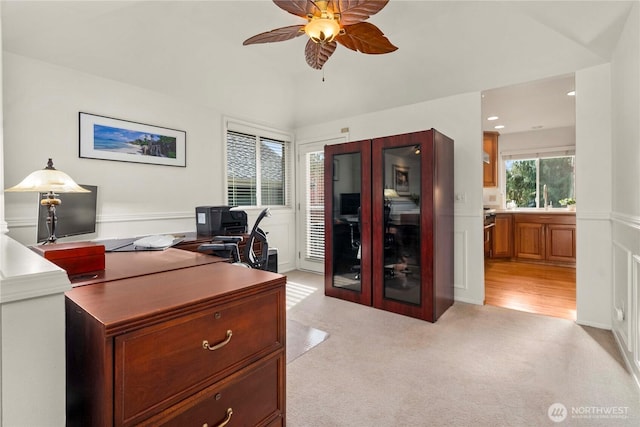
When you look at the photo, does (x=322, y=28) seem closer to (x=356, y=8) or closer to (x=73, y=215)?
(x=356, y=8)

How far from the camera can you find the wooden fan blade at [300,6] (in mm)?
1715

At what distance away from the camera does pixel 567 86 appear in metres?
3.63

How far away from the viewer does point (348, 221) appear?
139 inches

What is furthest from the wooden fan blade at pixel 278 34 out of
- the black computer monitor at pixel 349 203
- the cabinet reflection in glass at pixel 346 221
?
the black computer monitor at pixel 349 203

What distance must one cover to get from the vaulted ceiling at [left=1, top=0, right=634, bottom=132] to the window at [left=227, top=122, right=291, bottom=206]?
918 mm

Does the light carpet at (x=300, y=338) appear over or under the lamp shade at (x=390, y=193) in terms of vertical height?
under

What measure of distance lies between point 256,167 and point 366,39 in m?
2.84

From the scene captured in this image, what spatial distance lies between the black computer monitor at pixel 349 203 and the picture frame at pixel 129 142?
1.90 meters

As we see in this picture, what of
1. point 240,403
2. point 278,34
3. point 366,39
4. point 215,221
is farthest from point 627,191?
point 215,221

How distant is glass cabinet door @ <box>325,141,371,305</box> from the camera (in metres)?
3.33

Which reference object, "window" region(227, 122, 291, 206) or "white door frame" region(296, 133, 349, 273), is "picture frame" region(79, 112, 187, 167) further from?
"white door frame" region(296, 133, 349, 273)

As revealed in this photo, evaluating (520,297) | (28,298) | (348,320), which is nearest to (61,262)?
(28,298)

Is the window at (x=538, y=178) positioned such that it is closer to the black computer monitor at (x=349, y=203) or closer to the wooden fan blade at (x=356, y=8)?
the black computer monitor at (x=349, y=203)

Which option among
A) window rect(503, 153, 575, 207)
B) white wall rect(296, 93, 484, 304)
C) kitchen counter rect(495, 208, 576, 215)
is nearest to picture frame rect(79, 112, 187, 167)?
white wall rect(296, 93, 484, 304)
